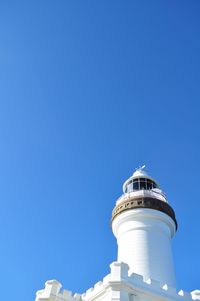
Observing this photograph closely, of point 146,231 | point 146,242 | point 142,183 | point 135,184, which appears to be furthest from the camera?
point 135,184

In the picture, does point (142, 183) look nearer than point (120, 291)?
No

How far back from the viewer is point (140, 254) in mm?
21984

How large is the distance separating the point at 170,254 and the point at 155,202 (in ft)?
10.4

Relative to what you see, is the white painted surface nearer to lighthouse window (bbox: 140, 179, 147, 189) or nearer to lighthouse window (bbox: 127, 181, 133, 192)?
lighthouse window (bbox: 127, 181, 133, 192)

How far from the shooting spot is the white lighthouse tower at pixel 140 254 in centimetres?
1838

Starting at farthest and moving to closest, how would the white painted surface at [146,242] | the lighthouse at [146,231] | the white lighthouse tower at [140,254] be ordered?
the lighthouse at [146,231] < the white painted surface at [146,242] < the white lighthouse tower at [140,254]

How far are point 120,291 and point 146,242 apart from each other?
16.8 ft

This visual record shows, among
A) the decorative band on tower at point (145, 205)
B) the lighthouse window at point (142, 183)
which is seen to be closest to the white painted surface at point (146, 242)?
the decorative band on tower at point (145, 205)

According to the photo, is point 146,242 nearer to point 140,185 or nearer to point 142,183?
point 140,185

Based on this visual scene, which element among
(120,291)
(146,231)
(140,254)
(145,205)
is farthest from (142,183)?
(120,291)

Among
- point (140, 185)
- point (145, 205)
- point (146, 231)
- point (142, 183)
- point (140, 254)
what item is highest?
point (142, 183)

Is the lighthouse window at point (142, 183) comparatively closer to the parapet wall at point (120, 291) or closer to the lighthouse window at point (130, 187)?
the lighthouse window at point (130, 187)

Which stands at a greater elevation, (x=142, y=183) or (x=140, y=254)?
(x=142, y=183)

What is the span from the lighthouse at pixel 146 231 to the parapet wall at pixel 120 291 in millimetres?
1496
